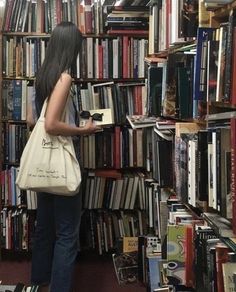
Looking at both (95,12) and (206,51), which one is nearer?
(206,51)

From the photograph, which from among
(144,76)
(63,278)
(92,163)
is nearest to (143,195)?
(92,163)

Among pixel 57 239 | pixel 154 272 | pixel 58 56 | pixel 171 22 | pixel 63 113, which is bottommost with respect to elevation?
pixel 154 272

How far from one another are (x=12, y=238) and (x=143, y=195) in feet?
2.96

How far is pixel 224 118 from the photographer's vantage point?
132cm

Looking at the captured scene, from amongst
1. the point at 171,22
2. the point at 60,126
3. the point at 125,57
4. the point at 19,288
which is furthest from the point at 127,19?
the point at 19,288

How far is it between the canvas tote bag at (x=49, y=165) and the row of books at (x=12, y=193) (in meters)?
0.93

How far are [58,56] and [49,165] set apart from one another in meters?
0.49

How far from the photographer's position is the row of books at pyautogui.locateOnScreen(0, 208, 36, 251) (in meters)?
2.92

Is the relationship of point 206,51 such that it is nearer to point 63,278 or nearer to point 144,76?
point 63,278

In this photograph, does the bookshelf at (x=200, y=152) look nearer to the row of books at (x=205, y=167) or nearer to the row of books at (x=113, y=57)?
the row of books at (x=205, y=167)

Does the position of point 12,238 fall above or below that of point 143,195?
below

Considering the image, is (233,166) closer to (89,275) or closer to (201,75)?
(201,75)

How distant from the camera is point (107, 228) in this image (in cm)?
301

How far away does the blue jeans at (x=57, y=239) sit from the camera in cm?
203
